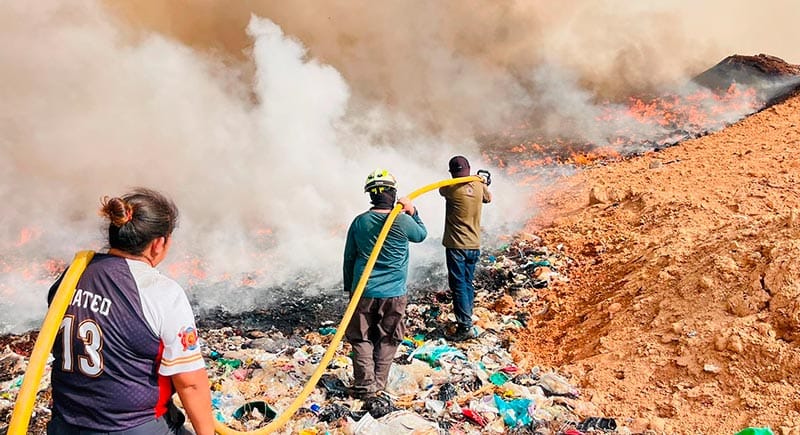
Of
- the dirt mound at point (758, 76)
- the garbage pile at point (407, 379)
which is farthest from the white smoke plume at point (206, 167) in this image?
the dirt mound at point (758, 76)

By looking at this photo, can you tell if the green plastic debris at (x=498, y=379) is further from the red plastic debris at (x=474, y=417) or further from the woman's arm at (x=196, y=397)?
the woman's arm at (x=196, y=397)

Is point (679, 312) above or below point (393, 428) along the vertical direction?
above

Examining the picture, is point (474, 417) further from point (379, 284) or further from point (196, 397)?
point (196, 397)

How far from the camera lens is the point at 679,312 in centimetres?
426

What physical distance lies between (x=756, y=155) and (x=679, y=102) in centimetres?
573

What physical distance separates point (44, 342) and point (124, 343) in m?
0.29

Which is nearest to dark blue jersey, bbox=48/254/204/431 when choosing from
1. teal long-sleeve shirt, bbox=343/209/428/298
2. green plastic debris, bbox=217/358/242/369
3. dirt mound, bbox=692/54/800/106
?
teal long-sleeve shirt, bbox=343/209/428/298

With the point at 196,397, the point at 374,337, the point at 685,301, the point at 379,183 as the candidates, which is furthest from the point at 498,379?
the point at 196,397

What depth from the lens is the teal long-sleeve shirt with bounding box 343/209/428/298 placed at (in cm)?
389

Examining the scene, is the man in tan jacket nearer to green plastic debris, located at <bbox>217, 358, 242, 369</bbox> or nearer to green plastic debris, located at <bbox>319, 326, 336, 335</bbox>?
green plastic debris, located at <bbox>319, 326, 336, 335</bbox>

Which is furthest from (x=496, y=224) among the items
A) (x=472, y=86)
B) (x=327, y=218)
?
(x=472, y=86)

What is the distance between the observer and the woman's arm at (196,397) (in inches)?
73.4

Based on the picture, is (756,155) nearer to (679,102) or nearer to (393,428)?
(679,102)

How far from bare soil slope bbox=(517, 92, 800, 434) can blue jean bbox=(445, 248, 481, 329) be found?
60 cm
